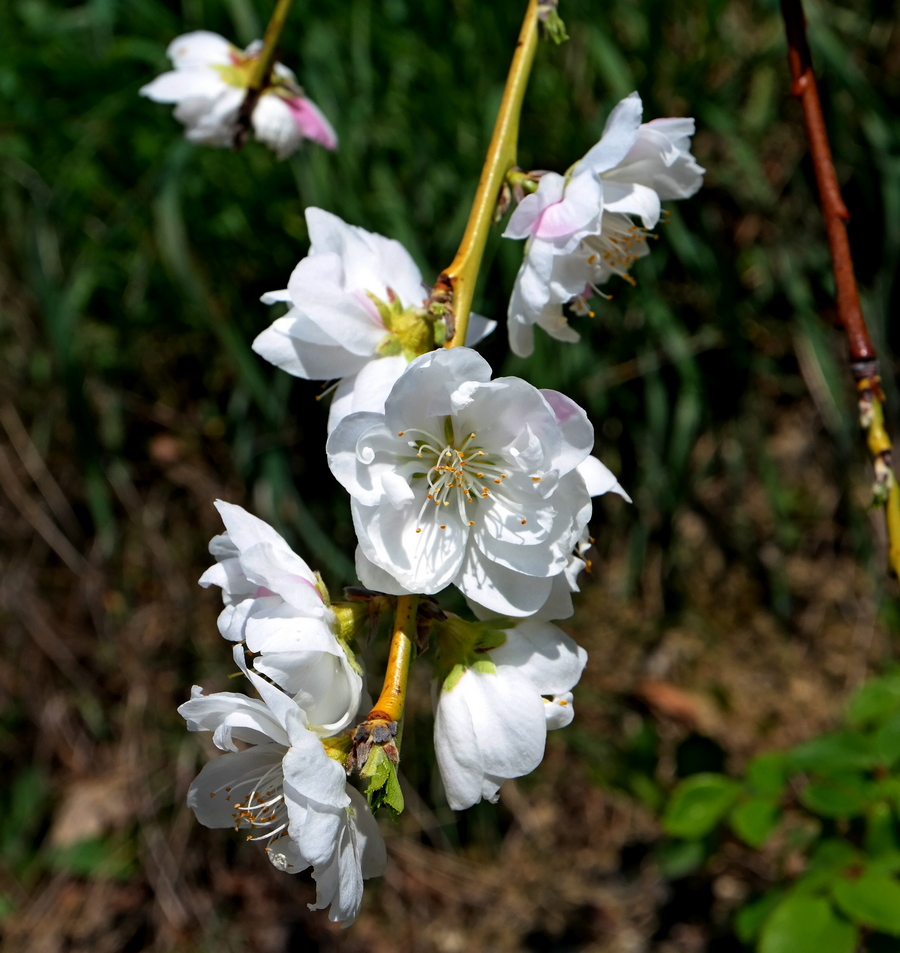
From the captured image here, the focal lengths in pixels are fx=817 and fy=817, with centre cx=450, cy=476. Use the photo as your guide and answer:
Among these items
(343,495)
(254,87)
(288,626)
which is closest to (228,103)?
(254,87)

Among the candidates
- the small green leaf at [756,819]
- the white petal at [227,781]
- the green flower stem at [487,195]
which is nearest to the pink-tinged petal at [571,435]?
the green flower stem at [487,195]

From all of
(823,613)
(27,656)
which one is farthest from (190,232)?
(823,613)

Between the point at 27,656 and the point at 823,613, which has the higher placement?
the point at 823,613

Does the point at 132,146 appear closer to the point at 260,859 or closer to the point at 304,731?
the point at 260,859

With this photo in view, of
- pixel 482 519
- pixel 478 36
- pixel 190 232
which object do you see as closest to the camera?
pixel 482 519

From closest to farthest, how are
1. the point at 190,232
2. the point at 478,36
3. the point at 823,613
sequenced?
the point at 478,36, the point at 190,232, the point at 823,613

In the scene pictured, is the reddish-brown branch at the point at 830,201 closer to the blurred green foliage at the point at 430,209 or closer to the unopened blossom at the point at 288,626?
the unopened blossom at the point at 288,626

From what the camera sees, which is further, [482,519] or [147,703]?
[147,703]
